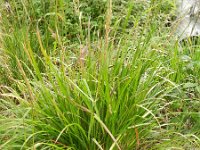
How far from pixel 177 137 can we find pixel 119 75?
52 cm

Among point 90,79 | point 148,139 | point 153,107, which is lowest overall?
point 148,139

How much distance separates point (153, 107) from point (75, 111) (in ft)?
1.79

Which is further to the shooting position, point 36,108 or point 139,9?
point 139,9

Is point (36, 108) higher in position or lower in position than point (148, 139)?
higher

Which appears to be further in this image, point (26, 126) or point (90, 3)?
point (90, 3)

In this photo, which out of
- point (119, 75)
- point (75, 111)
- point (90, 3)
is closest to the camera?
point (75, 111)

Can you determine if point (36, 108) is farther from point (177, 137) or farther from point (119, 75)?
point (177, 137)

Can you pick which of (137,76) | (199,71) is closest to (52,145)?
(137,76)

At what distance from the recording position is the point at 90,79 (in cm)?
254

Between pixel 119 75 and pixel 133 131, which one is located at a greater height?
pixel 119 75

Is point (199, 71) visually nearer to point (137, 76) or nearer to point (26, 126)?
point (137, 76)

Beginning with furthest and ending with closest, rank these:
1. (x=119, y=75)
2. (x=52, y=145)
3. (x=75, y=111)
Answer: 1. (x=119, y=75)
2. (x=75, y=111)
3. (x=52, y=145)

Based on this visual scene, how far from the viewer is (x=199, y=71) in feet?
10.3

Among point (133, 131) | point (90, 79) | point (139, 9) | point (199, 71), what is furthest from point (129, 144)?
point (139, 9)
